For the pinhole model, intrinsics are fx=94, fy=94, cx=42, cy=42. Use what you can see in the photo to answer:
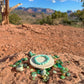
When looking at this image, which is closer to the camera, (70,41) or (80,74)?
(80,74)

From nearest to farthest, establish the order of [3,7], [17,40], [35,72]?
1. [35,72]
2. [17,40]
3. [3,7]

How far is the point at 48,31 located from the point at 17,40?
6.51 ft

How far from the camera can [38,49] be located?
12.6ft

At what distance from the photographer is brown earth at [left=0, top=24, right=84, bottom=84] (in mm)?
2102

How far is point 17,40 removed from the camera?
4574mm

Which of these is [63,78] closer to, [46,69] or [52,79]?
[52,79]

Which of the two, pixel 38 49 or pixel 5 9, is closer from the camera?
pixel 38 49

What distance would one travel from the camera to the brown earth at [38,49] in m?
2.10

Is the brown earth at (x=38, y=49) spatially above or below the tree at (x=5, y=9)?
below

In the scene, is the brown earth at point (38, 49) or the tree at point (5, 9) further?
the tree at point (5, 9)

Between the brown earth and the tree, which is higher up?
the tree

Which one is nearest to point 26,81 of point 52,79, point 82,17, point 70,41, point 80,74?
point 52,79

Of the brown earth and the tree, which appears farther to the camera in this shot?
the tree

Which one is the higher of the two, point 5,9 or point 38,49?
point 5,9
